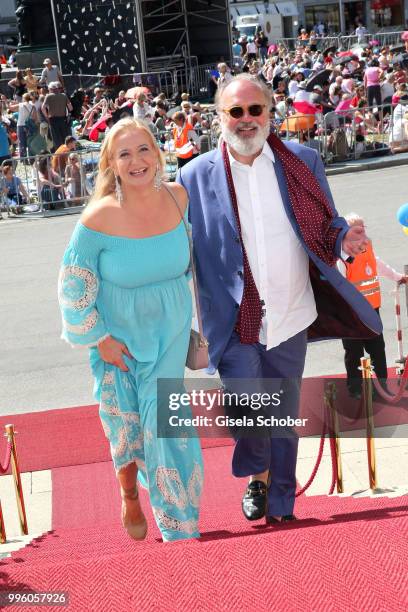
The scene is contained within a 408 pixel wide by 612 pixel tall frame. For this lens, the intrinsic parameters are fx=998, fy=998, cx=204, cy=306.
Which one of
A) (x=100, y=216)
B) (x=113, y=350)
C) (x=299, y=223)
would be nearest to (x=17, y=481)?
(x=113, y=350)

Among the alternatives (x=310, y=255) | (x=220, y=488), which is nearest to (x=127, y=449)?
(x=310, y=255)

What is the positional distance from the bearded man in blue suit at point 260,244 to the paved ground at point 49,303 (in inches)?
143

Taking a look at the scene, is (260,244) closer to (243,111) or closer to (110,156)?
(243,111)

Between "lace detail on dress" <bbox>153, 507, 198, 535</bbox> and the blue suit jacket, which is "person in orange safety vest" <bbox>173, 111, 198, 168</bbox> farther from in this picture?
"lace detail on dress" <bbox>153, 507, 198, 535</bbox>

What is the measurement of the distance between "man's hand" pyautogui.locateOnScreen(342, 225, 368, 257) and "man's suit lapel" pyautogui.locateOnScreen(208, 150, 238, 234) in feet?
1.58

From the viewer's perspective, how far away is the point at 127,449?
4.35 meters

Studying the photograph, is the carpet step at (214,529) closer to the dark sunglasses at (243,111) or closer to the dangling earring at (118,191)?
the dangling earring at (118,191)

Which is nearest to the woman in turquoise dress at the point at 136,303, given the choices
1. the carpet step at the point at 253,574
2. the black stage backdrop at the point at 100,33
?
the carpet step at the point at 253,574

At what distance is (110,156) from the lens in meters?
4.23

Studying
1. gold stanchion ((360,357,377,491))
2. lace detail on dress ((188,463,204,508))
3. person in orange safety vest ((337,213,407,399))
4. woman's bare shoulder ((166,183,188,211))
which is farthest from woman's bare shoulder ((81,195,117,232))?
person in orange safety vest ((337,213,407,399))

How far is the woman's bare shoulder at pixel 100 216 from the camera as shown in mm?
4172

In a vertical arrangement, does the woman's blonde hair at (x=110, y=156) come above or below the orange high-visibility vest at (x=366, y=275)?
above

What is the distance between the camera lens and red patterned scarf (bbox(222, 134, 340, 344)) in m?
4.38

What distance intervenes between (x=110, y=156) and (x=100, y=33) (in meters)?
27.3
